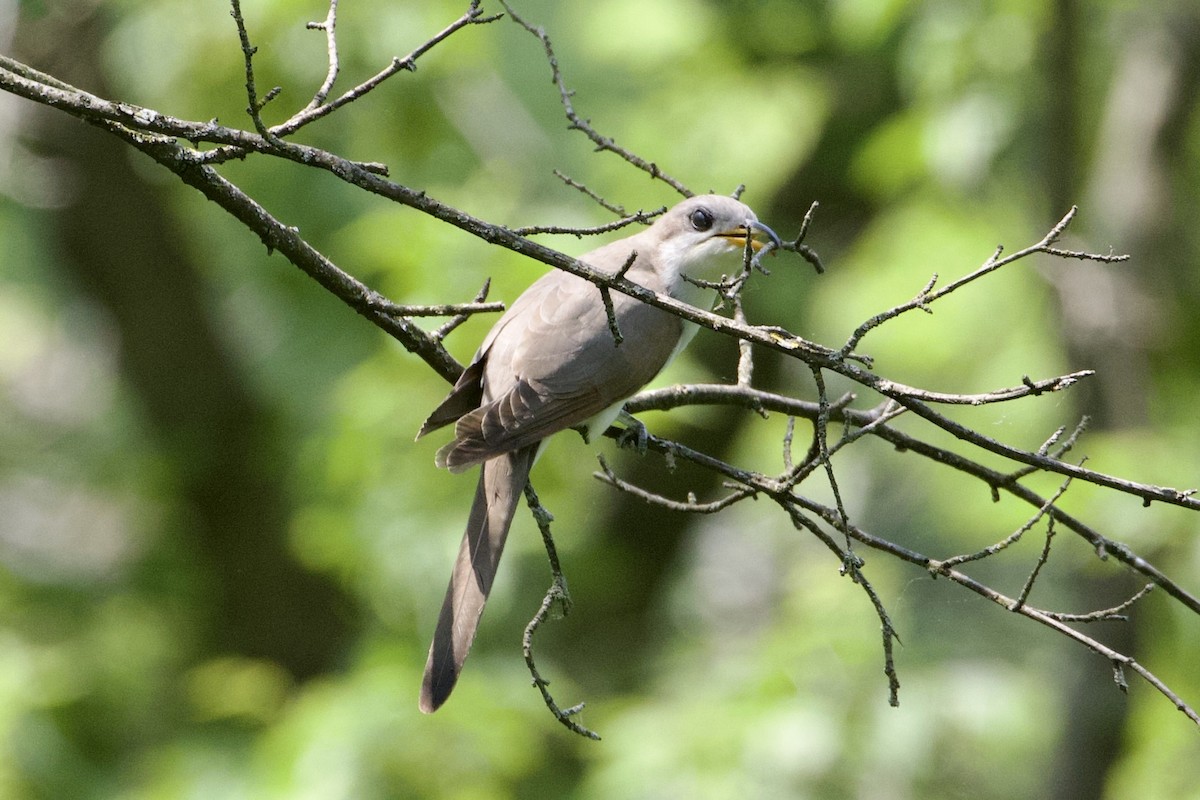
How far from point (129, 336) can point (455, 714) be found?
3.09 meters

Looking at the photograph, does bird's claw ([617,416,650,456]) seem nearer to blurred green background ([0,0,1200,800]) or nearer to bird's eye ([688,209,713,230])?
bird's eye ([688,209,713,230])

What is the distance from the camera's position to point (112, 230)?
6.41m

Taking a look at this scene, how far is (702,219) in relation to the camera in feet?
10.3

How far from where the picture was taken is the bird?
95.3 inches

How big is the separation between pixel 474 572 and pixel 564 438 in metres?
2.37

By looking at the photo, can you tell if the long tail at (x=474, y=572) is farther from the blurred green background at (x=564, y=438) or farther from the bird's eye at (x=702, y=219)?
the blurred green background at (x=564, y=438)

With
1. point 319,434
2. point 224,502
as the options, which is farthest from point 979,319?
point 224,502

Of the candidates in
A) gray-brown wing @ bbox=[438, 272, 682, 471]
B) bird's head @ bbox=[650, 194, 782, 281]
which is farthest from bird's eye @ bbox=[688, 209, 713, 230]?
gray-brown wing @ bbox=[438, 272, 682, 471]

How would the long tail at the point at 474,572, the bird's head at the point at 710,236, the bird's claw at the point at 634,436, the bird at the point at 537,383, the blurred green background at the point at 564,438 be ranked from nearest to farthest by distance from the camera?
the long tail at the point at 474,572
the bird at the point at 537,383
the bird's claw at the point at 634,436
the bird's head at the point at 710,236
the blurred green background at the point at 564,438

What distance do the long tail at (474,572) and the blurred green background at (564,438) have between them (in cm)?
175

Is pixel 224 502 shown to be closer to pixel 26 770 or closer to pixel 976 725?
pixel 26 770

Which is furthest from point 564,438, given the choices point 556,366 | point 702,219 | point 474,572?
point 474,572

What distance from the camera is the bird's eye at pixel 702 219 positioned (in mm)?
3115

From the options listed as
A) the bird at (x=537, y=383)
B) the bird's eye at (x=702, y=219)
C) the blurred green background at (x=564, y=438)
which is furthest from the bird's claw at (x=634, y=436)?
the blurred green background at (x=564, y=438)
